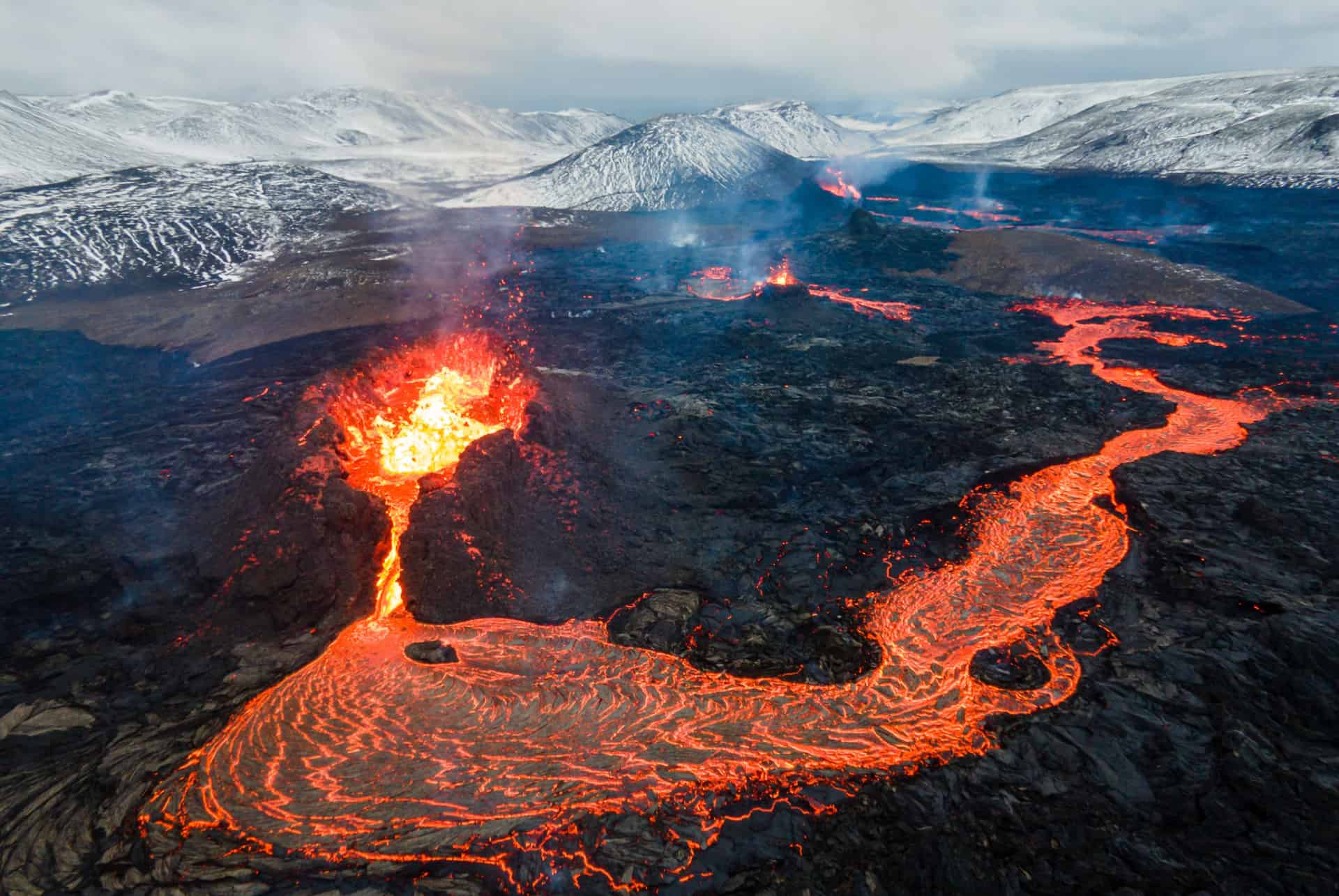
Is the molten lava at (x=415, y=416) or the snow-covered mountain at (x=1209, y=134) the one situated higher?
the snow-covered mountain at (x=1209, y=134)

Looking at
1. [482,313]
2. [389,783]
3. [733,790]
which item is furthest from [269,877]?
[482,313]

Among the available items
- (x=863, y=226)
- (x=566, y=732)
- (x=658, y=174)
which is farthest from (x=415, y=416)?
(x=658, y=174)

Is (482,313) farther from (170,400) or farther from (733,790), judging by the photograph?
(733,790)

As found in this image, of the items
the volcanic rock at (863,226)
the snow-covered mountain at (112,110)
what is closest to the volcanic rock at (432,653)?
the volcanic rock at (863,226)

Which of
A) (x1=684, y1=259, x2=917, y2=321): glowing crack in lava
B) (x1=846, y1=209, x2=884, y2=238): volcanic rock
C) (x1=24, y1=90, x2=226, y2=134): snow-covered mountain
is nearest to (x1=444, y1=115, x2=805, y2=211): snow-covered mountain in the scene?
(x1=846, y1=209, x2=884, y2=238): volcanic rock

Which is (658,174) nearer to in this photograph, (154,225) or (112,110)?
(154,225)

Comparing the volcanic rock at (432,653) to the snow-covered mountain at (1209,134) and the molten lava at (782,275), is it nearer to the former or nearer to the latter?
the molten lava at (782,275)

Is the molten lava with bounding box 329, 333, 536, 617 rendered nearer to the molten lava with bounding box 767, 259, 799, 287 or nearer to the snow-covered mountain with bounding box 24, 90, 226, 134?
the molten lava with bounding box 767, 259, 799, 287
